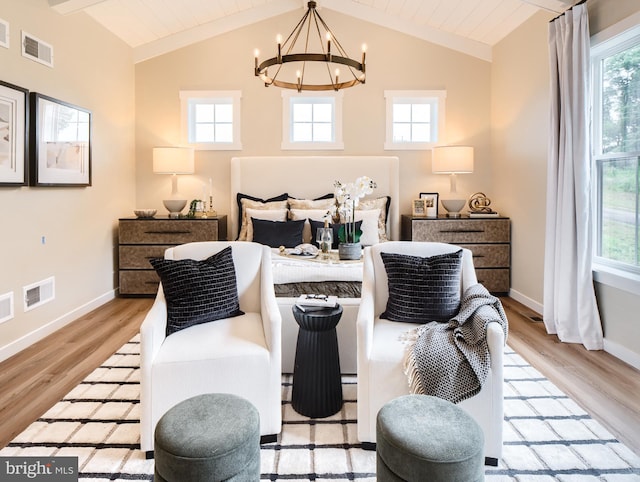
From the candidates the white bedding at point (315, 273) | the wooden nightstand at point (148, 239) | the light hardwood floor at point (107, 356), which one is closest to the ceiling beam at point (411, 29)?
the wooden nightstand at point (148, 239)

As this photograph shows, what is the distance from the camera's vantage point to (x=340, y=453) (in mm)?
2064

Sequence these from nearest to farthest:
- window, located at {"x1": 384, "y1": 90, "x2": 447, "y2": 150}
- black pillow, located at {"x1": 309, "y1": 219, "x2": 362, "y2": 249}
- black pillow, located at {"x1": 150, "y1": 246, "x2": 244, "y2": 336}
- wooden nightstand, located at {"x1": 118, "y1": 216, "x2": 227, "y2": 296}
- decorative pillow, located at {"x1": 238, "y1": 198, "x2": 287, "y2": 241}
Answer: black pillow, located at {"x1": 150, "y1": 246, "x2": 244, "y2": 336}, black pillow, located at {"x1": 309, "y1": 219, "x2": 362, "y2": 249}, decorative pillow, located at {"x1": 238, "y1": 198, "x2": 287, "y2": 241}, wooden nightstand, located at {"x1": 118, "y1": 216, "x2": 227, "y2": 296}, window, located at {"x1": 384, "y1": 90, "x2": 447, "y2": 150}

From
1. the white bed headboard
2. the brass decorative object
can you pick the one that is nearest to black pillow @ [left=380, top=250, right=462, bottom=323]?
the white bed headboard

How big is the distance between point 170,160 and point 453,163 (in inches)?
122

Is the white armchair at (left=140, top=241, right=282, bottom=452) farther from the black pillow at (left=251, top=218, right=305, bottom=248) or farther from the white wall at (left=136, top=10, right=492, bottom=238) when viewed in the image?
the white wall at (left=136, top=10, right=492, bottom=238)

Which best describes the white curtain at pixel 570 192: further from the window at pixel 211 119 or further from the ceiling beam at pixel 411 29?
the window at pixel 211 119

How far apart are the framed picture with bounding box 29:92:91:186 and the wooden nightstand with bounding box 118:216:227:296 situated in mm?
775

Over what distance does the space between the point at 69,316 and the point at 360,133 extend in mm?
3568

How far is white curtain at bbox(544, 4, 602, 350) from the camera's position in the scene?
343 centimetres

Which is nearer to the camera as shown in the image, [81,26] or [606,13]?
[606,13]

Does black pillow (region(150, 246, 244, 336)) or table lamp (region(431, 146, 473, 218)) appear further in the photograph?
table lamp (region(431, 146, 473, 218))

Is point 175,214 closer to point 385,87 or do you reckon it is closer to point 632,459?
point 385,87

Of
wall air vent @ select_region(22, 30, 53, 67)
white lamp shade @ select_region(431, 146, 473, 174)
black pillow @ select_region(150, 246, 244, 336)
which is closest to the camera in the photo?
black pillow @ select_region(150, 246, 244, 336)

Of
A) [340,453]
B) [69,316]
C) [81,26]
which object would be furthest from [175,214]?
[340,453]
